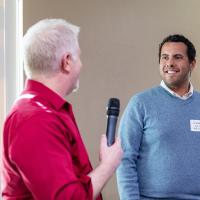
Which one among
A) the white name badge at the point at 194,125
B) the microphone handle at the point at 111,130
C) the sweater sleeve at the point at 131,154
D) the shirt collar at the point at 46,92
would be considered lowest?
the sweater sleeve at the point at 131,154

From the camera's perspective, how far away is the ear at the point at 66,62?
3.86 ft

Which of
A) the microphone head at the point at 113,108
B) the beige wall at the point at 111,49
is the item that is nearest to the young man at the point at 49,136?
the microphone head at the point at 113,108

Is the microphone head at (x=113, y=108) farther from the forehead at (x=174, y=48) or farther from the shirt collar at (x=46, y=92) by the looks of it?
the forehead at (x=174, y=48)

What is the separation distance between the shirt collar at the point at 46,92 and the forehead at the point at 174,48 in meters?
1.19

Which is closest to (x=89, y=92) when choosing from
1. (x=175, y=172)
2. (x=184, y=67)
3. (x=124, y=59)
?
(x=124, y=59)

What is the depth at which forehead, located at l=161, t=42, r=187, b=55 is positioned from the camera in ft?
7.28

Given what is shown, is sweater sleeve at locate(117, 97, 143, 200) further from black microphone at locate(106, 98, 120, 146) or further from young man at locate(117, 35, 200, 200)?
black microphone at locate(106, 98, 120, 146)

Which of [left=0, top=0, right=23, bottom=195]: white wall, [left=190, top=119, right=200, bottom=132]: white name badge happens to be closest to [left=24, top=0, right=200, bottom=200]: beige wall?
[left=0, top=0, right=23, bottom=195]: white wall

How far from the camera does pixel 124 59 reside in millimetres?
2852

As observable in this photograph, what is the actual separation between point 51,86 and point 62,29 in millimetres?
182

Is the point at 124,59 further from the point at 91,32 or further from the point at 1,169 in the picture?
the point at 1,169

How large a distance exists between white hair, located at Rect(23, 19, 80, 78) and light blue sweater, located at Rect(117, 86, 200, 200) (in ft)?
2.96

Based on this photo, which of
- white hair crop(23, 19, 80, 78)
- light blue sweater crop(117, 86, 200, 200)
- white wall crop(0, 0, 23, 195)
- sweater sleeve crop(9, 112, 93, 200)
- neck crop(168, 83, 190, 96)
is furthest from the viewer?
white wall crop(0, 0, 23, 195)

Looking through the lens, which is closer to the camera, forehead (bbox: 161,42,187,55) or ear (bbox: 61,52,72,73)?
ear (bbox: 61,52,72,73)
